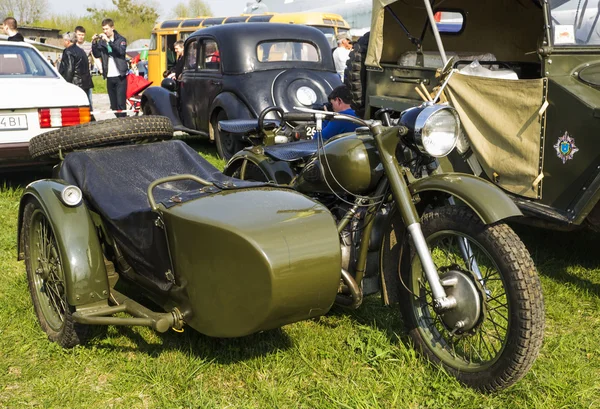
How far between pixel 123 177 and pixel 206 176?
43 centimetres

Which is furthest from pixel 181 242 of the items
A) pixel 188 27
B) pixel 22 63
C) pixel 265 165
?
pixel 188 27

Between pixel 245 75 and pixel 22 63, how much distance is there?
8.68ft

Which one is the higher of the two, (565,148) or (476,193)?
(476,193)

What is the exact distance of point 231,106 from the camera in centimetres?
820

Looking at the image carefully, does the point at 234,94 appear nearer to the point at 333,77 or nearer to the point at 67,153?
the point at 333,77

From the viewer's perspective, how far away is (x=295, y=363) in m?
3.11

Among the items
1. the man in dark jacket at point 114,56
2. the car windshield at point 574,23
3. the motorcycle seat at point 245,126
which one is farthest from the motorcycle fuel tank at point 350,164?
the man in dark jacket at point 114,56

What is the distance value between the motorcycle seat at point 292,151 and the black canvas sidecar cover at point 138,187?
56 centimetres

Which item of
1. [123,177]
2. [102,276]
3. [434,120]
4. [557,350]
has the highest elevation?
[434,120]

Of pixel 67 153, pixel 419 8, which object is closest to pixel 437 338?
pixel 67 153

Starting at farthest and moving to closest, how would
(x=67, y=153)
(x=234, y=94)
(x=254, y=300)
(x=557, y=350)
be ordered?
(x=234, y=94)
(x=67, y=153)
(x=557, y=350)
(x=254, y=300)

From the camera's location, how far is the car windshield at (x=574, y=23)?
4.38 m

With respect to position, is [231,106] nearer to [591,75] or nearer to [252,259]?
[591,75]

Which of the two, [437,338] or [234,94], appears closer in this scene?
[437,338]
